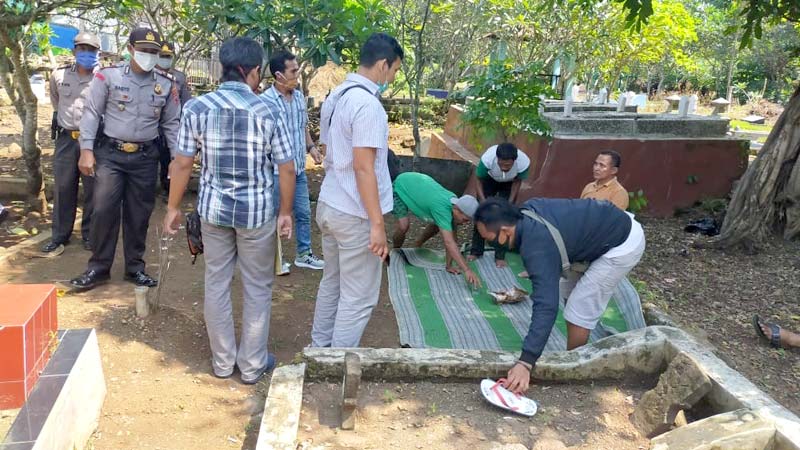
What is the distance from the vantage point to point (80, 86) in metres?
5.28

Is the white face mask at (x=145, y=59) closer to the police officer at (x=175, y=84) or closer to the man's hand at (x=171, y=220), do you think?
the police officer at (x=175, y=84)

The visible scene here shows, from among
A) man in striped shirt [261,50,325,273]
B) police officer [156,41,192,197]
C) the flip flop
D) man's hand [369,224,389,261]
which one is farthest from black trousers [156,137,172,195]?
the flip flop

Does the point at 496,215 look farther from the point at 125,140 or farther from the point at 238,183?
the point at 125,140

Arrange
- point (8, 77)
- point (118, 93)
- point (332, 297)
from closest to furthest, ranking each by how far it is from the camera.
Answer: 1. point (332, 297)
2. point (118, 93)
3. point (8, 77)

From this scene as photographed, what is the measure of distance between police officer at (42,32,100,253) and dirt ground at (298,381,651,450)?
10.4ft

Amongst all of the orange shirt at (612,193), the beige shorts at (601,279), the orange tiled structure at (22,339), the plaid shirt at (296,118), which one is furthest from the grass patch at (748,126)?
the orange tiled structure at (22,339)

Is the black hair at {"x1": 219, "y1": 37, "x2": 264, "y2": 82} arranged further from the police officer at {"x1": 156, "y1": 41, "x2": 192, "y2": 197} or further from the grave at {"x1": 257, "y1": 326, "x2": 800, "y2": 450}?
the grave at {"x1": 257, "y1": 326, "x2": 800, "y2": 450}

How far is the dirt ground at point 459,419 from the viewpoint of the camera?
9.10 ft

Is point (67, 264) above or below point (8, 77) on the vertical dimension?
below

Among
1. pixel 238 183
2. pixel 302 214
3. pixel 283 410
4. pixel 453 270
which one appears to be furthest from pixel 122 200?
pixel 453 270

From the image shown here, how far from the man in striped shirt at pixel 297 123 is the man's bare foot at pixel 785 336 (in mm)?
A: 2952

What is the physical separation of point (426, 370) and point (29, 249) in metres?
3.62

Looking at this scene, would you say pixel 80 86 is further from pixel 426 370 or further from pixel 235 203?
pixel 426 370

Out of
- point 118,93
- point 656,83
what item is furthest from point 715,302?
point 656,83
